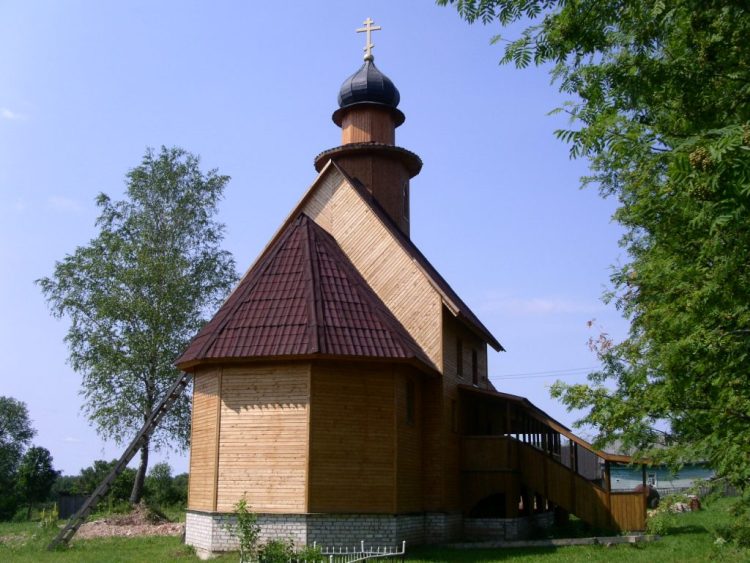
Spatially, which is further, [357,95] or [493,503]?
[357,95]

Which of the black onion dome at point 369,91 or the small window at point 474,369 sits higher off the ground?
the black onion dome at point 369,91

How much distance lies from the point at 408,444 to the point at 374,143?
29.8ft

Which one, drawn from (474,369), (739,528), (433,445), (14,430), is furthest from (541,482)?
(14,430)

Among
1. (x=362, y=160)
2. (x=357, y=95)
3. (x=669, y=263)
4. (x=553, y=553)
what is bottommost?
(x=553, y=553)

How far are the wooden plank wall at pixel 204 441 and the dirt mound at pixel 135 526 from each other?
4.77 meters

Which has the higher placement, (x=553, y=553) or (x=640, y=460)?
(x=640, y=460)

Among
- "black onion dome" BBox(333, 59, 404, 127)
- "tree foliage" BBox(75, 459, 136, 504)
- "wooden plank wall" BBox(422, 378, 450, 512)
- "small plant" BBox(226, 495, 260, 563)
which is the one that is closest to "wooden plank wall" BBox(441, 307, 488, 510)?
"wooden plank wall" BBox(422, 378, 450, 512)

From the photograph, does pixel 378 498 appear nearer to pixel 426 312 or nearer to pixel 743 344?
pixel 426 312

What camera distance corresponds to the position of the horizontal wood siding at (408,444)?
1495cm

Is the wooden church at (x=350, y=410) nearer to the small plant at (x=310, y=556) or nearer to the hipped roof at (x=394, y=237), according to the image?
the hipped roof at (x=394, y=237)

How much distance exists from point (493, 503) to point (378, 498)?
256 inches

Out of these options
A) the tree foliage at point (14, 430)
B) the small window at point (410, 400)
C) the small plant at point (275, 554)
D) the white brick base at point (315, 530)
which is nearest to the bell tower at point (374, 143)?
the small window at point (410, 400)

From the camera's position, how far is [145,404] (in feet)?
86.1

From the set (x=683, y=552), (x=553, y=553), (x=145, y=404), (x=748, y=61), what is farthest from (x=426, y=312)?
(x=145, y=404)
